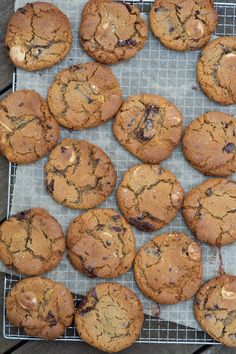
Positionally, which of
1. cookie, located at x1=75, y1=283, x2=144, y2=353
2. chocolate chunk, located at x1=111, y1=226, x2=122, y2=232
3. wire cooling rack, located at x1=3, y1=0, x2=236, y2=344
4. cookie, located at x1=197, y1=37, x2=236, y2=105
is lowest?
wire cooling rack, located at x1=3, y1=0, x2=236, y2=344

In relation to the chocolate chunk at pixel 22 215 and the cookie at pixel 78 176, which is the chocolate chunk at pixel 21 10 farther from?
the chocolate chunk at pixel 22 215

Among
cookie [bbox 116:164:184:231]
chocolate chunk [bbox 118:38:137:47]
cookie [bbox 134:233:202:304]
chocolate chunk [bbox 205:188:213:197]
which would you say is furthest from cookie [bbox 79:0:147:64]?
cookie [bbox 134:233:202:304]

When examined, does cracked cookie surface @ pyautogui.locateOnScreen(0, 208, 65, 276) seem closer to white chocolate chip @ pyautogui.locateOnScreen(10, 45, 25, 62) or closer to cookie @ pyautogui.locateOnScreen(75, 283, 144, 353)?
cookie @ pyautogui.locateOnScreen(75, 283, 144, 353)

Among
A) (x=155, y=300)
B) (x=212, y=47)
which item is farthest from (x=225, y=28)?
(x=155, y=300)

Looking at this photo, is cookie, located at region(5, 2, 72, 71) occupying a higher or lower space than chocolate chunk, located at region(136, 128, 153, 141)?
higher

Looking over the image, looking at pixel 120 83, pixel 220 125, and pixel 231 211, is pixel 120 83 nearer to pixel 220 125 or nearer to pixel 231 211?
pixel 220 125

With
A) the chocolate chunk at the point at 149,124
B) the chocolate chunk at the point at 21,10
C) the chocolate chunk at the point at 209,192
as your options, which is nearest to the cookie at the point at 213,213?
the chocolate chunk at the point at 209,192
